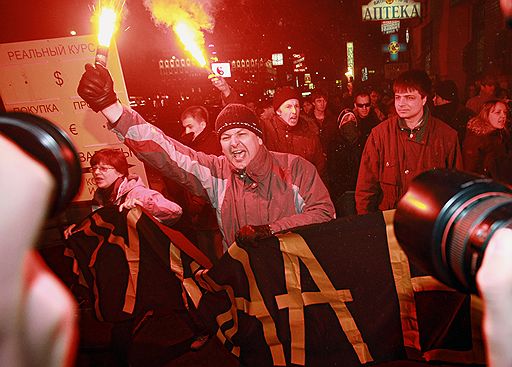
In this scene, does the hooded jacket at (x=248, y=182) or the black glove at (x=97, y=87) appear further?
the hooded jacket at (x=248, y=182)

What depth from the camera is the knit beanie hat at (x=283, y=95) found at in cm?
382

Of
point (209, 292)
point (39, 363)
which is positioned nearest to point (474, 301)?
point (209, 292)

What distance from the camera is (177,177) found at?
393 centimetres

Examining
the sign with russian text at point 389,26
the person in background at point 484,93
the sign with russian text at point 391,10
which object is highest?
the sign with russian text at point 391,10

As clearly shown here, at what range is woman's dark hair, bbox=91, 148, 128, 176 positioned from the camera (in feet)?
13.0

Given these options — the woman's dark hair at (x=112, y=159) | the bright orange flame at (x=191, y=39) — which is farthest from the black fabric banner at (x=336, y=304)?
the bright orange flame at (x=191, y=39)

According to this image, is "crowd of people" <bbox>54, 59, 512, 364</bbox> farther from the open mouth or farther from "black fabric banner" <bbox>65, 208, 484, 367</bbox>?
"black fabric banner" <bbox>65, 208, 484, 367</bbox>

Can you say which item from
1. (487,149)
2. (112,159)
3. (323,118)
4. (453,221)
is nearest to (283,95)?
(323,118)

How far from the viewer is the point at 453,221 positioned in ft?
3.28

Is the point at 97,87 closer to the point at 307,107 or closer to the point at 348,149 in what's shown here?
the point at 307,107

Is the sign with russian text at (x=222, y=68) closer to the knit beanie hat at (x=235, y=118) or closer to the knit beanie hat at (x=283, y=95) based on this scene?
the knit beanie hat at (x=235, y=118)

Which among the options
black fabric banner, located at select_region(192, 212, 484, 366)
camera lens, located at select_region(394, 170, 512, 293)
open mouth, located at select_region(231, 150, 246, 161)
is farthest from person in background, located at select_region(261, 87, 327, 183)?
camera lens, located at select_region(394, 170, 512, 293)

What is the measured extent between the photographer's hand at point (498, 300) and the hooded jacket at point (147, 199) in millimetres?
3498

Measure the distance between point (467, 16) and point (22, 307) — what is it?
439 cm
